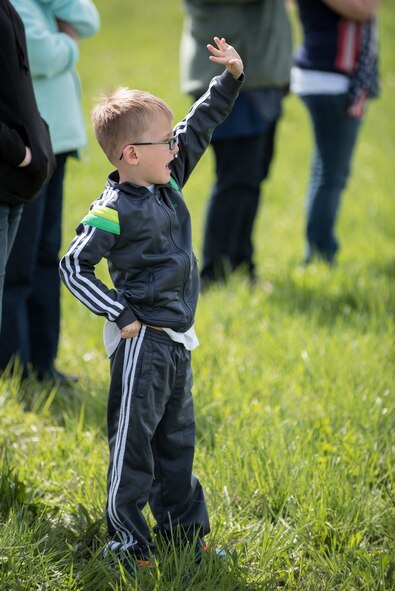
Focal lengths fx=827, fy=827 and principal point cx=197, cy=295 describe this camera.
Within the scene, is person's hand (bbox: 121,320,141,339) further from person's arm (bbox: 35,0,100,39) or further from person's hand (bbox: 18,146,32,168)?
person's arm (bbox: 35,0,100,39)

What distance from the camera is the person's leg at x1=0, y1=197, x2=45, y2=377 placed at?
328 centimetres

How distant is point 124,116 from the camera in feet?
7.19

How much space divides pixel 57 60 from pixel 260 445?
1.66 metres

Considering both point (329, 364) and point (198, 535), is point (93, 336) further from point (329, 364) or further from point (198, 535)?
point (198, 535)

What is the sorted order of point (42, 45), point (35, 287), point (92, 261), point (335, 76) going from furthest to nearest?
point (335, 76) → point (35, 287) → point (42, 45) → point (92, 261)

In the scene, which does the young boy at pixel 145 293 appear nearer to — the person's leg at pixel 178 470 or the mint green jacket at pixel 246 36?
the person's leg at pixel 178 470

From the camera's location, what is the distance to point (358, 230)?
21.8 feet

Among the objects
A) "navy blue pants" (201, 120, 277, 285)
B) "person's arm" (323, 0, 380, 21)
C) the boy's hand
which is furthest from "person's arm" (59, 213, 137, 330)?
"person's arm" (323, 0, 380, 21)

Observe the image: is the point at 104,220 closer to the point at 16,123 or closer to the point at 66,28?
the point at 16,123

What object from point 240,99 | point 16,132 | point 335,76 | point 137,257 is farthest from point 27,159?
point 335,76

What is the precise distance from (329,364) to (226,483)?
1.17 meters

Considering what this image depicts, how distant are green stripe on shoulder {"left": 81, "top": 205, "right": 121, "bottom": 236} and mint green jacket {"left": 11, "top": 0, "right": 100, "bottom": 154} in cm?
124

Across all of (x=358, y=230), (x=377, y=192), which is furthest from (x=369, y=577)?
(x=377, y=192)

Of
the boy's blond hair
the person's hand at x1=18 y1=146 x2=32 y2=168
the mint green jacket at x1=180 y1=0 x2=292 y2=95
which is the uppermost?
the boy's blond hair
